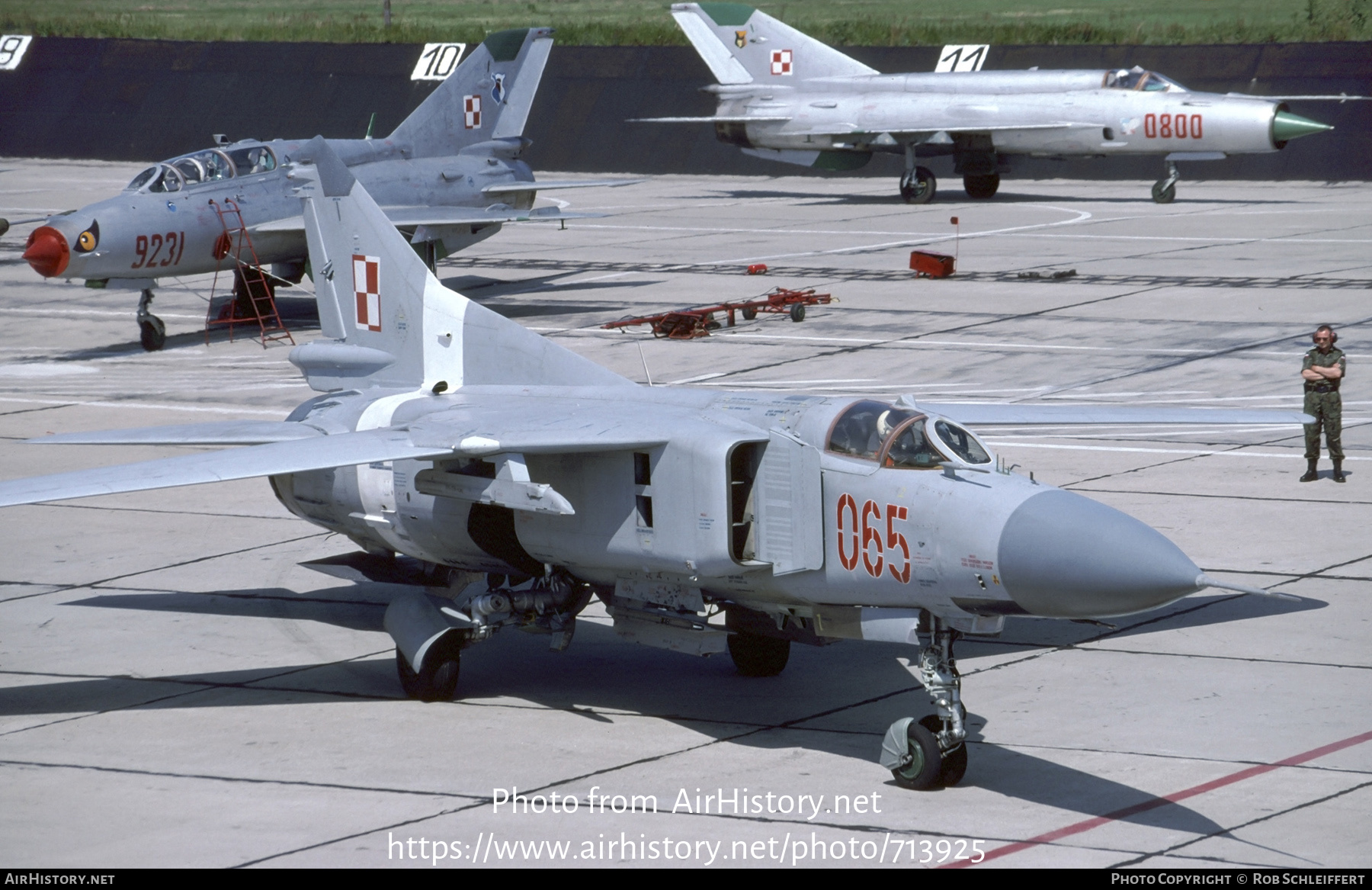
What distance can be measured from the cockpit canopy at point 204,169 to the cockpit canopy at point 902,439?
20.5m

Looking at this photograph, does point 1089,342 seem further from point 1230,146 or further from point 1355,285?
point 1230,146

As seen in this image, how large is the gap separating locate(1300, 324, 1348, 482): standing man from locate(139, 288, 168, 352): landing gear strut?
62.5 feet

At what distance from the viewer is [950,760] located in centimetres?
1048

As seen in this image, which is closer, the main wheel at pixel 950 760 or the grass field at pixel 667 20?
the main wheel at pixel 950 760

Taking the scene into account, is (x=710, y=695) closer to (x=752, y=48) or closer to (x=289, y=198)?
(x=289, y=198)

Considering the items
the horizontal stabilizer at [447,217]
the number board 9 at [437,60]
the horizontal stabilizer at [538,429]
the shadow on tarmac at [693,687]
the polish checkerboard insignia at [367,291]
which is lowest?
the shadow on tarmac at [693,687]

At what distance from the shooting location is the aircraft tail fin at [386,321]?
1362cm

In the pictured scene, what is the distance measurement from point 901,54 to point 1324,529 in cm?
3886

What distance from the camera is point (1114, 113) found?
41625 millimetres

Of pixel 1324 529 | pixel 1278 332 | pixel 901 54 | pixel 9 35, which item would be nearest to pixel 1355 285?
pixel 1278 332

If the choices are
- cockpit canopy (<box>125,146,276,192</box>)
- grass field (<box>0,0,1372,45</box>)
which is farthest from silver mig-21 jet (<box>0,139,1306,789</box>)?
grass field (<box>0,0,1372,45</box>)

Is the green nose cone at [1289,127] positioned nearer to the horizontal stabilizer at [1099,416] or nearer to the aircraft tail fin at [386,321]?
the horizontal stabilizer at [1099,416]

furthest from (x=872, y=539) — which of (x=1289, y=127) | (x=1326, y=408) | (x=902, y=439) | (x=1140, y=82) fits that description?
(x=1140, y=82)

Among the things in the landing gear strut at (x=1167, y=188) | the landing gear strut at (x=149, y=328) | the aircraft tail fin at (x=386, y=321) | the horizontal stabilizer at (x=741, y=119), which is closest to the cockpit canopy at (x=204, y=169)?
the landing gear strut at (x=149, y=328)
